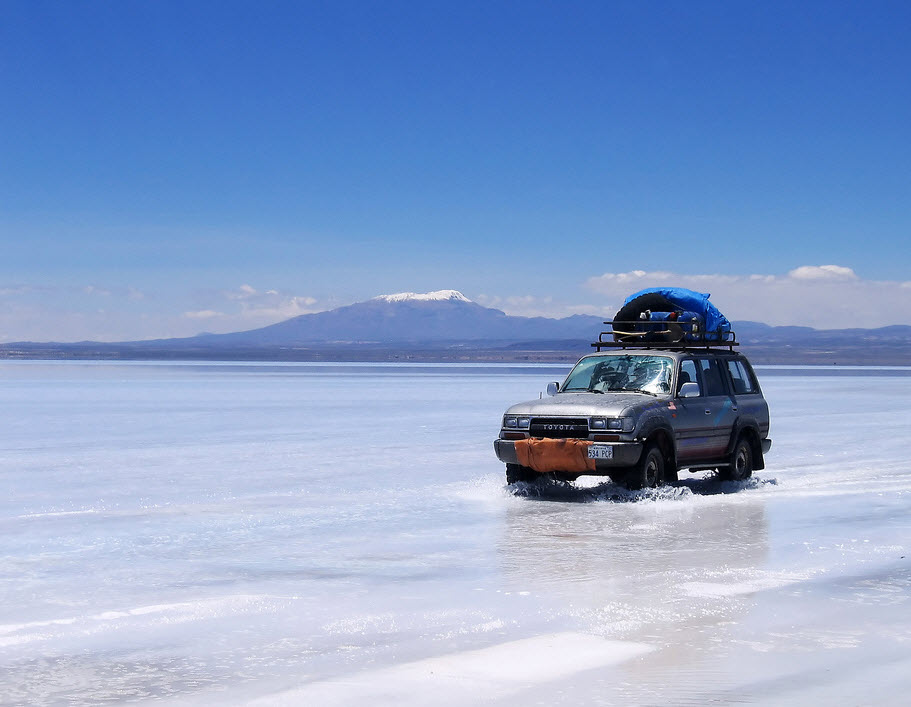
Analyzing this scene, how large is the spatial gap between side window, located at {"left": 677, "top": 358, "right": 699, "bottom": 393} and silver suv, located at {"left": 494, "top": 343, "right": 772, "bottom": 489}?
0.02 metres

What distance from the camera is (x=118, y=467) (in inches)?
723

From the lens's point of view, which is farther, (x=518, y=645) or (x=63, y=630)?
(x=63, y=630)

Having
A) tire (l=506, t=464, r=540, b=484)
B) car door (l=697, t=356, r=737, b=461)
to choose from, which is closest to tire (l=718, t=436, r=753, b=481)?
car door (l=697, t=356, r=737, b=461)

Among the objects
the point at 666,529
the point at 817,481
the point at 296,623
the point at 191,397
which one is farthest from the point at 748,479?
the point at 191,397

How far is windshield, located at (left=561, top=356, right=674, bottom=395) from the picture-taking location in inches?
613

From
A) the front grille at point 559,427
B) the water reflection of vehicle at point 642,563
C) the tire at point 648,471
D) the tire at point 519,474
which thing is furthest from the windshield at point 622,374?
the water reflection of vehicle at point 642,563

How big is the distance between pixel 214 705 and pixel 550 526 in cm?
670

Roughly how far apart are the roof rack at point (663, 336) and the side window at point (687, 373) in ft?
0.75

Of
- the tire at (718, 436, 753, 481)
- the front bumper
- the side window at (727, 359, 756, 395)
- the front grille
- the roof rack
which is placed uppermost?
the roof rack

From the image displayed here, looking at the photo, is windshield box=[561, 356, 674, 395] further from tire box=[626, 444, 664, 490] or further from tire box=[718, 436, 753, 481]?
tire box=[718, 436, 753, 481]

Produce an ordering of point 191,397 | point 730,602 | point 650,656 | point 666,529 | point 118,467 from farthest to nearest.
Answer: point 191,397 < point 118,467 < point 666,529 < point 730,602 < point 650,656

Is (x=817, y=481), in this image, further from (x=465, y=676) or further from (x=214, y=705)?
(x=214, y=705)

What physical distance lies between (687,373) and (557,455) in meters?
2.59

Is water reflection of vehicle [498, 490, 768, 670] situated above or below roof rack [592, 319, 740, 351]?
below
